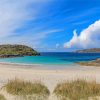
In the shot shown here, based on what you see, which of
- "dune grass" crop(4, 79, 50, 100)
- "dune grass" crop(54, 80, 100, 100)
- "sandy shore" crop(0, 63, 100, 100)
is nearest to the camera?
"dune grass" crop(54, 80, 100, 100)

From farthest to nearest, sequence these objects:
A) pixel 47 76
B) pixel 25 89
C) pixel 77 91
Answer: pixel 47 76
pixel 25 89
pixel 77 91

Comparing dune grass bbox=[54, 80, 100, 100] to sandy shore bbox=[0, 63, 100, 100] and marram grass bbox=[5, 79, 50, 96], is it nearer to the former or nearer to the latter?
marram grass bbox=[5, 79, 50, 96]

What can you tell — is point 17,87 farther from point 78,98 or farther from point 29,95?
point 78,98

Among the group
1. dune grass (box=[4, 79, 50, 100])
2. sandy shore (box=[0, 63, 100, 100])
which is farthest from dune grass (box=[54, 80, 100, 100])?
sandy shore (box=[0, 63, 100, 100])

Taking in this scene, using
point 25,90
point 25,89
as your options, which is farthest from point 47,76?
point 25,90

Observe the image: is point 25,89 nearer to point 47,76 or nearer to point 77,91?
point 77,91

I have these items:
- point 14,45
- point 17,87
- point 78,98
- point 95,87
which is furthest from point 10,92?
point 14,45

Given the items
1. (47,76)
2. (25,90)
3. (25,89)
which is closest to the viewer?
(25,90)

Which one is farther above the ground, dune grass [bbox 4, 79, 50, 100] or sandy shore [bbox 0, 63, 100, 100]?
dune grass [bbox 4, 79, 50, 100]

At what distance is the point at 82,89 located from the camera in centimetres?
1088

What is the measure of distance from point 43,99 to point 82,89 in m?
2.06

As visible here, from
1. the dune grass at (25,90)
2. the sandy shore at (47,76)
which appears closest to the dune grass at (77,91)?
the dune grass at (25,90)

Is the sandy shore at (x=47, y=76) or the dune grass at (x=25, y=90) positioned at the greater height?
the dune grass at (x=25, y=90)

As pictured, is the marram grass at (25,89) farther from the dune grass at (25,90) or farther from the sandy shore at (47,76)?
the sandy shore at (47,76)
